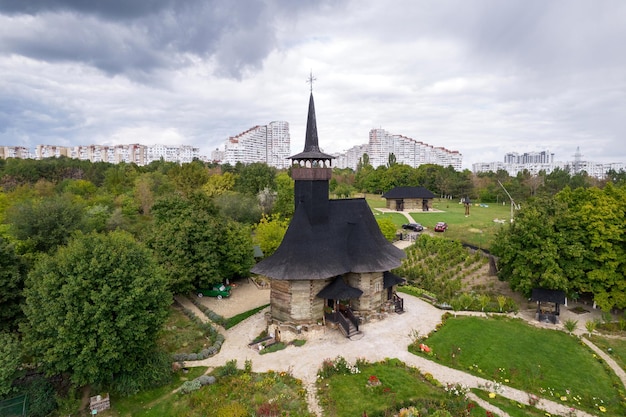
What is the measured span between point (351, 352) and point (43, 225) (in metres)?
23.5

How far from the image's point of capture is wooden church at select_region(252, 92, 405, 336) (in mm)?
19297

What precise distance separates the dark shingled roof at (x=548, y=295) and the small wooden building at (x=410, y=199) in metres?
37.4

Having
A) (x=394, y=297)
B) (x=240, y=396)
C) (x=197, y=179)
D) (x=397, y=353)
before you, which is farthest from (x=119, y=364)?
(x=197, y=179)

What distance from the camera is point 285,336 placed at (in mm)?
18969

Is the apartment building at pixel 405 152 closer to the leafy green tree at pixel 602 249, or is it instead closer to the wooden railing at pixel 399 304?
the leafy green tree at pixel 602 249

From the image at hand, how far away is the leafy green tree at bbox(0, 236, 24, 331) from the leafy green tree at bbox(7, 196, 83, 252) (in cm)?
632

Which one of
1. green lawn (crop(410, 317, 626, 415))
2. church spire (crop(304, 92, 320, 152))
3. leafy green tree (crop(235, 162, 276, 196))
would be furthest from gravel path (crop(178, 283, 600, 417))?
leafy green tree (crop(235, 162, 276, 196))

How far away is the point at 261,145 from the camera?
12381cm

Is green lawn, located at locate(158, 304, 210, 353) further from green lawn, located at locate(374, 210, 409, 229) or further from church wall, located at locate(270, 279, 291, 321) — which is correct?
green lawn, located at locate(374, 210, 409, 229)

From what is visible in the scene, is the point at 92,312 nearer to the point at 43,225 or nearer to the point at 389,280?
the point at 43,225

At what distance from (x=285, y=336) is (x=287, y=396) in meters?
5.21

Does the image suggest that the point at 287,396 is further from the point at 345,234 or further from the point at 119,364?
the point at 345,234

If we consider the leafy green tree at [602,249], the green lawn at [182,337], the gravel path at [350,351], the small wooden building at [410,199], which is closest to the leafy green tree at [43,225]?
the green lawn at [182,337]

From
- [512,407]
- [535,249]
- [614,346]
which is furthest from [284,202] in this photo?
[512,407]
